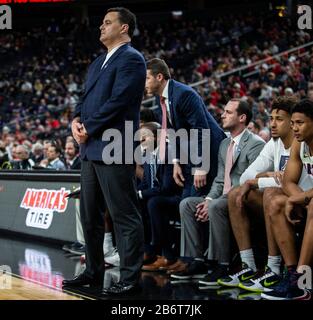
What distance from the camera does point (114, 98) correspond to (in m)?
4.25

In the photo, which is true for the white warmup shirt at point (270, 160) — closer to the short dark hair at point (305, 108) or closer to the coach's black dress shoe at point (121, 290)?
the short dark hair at point (305, 108)

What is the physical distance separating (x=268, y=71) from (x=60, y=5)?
520 inches

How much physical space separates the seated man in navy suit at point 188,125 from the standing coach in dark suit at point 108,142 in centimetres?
92

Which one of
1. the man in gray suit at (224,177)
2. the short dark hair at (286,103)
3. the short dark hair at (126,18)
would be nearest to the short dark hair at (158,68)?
the man in gray suit at (224,177)

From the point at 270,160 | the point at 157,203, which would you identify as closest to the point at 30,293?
the point at 157,203

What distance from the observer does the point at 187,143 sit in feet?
17.6

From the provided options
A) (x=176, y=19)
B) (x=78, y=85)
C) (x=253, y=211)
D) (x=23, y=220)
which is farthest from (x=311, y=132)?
(x=176, y=19)

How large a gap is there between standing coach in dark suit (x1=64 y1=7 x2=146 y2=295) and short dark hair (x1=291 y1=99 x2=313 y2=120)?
1.05 meters

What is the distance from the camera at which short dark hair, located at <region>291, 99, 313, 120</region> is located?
4242 millimetres

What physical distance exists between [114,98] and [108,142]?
0.30 m

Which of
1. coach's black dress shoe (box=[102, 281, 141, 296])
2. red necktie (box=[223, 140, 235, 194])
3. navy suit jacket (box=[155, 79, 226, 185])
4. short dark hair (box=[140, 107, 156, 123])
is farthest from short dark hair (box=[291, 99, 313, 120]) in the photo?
short dark hair (box=[140, 107, 156, 123])

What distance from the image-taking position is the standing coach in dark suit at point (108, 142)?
14.1 feet

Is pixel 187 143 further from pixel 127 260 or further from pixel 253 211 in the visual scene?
pixel 127 260

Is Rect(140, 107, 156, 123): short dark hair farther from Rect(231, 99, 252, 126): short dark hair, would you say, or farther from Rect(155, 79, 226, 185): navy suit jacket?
Rect(231, 99, 252, 126): short dark hair
